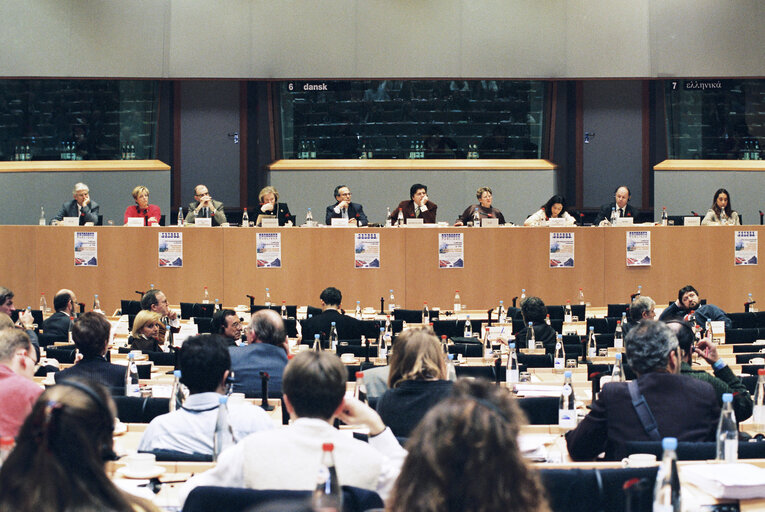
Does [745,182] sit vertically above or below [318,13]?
below

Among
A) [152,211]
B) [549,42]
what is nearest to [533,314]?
[152,211]

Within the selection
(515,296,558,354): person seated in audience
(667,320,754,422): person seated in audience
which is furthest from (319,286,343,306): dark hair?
(667,320,754,422): person seated in audience

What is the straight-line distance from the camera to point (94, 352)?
5590 millimetres

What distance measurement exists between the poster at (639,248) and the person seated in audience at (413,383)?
299 inches

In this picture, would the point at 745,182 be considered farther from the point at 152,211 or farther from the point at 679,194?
the point at 152,211

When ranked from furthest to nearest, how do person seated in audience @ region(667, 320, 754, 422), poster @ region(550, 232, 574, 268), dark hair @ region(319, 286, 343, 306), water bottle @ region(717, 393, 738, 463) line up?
poster @ region(550, 232, 574, 268)
dark hair @ region(319, 286, 343, 306)
person seated in audience @ region(667, 320, 754, 422)
water bottle @ region(717, 393, 738, 463)

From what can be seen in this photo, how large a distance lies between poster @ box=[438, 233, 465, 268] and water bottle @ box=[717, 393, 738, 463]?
763cm

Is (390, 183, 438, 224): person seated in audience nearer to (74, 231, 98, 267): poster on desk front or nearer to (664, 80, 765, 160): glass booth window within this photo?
(74, 231, 98, 267): poster on desk front

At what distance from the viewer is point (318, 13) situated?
14.8 metres

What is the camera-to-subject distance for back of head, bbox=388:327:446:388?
440cm

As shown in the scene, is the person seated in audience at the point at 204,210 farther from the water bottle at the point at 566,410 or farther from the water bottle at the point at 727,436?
the water bottle at the point at 727,436

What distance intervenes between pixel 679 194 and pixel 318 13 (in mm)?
6048

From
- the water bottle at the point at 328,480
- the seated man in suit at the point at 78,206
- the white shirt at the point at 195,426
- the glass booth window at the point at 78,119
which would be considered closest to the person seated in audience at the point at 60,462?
the water bottle at the point at 328,480

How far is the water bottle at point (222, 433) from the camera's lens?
156 inches
